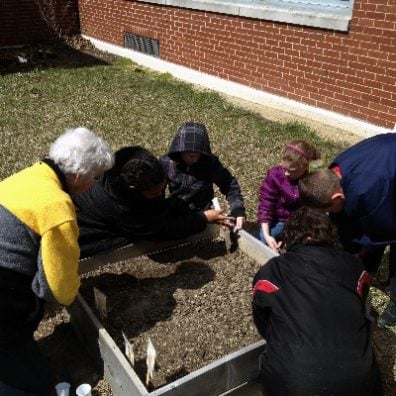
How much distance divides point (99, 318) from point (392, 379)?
1.80 m

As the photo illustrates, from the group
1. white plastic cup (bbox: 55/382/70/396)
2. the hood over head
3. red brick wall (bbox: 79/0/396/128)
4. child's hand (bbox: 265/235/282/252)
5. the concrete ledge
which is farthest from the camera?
the concrete ledge

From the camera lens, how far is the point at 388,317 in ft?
10.5

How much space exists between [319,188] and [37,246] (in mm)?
1553

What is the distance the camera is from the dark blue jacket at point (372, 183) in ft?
8.95

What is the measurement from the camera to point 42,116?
7.27 metres

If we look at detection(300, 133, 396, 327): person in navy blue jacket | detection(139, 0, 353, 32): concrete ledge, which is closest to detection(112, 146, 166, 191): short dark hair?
detection(300, 133, 396, 327): person in navy blue jacket

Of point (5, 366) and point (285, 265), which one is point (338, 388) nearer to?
point (285, 265)

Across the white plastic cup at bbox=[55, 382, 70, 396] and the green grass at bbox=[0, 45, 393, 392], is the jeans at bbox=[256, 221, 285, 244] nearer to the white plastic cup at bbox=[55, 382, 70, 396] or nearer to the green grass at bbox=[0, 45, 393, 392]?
the green grass at bbox=[0, 45, 393, 392]

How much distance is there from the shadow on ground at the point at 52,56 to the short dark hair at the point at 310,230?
29.8 ft

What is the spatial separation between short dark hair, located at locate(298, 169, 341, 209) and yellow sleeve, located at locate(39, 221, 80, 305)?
4.31 feet

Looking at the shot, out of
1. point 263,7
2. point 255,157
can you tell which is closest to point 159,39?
point 263,7

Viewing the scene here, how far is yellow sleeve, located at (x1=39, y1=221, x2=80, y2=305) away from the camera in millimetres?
2084

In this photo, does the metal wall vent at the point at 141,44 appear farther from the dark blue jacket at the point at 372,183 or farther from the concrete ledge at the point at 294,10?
the dark blue jacket at the point at 372,183

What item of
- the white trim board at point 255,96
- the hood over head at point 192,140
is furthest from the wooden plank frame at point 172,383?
the white trim board at point 255,96
